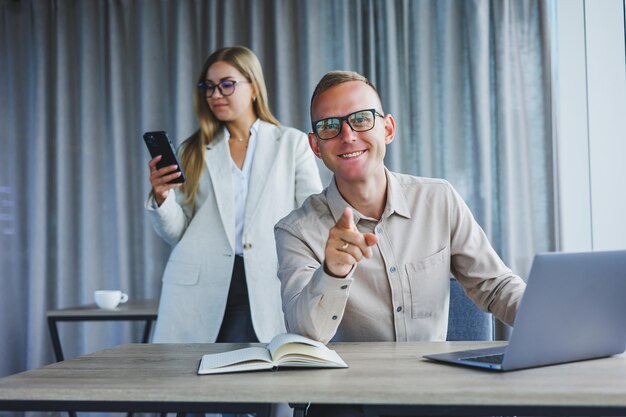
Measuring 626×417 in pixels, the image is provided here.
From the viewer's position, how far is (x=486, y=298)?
5.63 feet

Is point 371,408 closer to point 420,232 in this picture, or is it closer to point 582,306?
point 582,306

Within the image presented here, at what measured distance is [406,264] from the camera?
167cm

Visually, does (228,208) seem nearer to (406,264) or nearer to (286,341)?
(406,264)

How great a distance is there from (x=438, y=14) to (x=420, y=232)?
2486 millimetres

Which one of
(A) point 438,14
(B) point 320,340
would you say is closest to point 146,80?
(A) point 438,14

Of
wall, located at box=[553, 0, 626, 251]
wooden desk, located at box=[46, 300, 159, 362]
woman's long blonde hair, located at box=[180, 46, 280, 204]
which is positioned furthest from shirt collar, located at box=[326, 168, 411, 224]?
wall, located at box=[553, 0, 626, 251]

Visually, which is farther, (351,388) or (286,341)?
(286,341)

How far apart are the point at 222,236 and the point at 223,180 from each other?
0.20 m

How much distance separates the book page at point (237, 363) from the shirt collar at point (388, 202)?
1.75 ft

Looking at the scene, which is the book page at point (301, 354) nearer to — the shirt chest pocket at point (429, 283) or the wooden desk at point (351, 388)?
the wooden desk at point (351, 388)

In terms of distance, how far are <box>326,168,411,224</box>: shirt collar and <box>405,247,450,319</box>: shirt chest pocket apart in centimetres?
12

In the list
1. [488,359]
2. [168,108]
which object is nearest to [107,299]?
[168,108]

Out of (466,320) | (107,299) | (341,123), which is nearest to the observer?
(341,123)

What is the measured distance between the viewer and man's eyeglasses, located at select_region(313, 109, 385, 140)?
1617 mm
